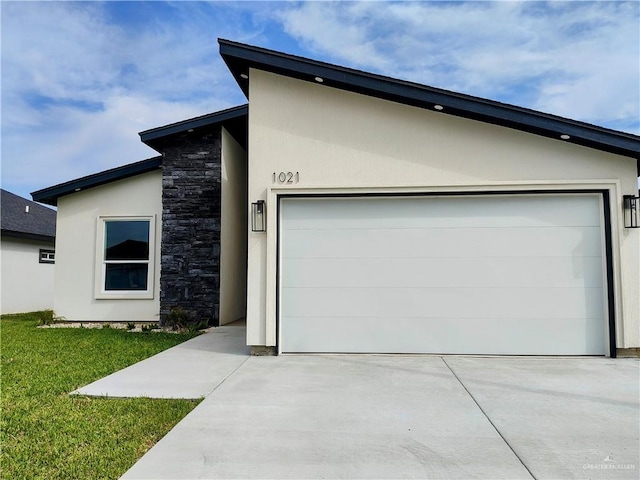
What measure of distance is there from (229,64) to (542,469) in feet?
21.5

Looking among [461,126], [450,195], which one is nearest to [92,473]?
[450,195]

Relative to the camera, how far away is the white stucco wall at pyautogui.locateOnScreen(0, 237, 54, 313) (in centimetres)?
1337

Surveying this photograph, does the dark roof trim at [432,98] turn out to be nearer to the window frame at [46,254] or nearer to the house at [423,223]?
the house at [423,223]

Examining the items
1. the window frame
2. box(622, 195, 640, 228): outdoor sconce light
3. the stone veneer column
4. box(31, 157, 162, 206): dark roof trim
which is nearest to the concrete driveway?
box(622, 195, 640, 228): outdoor sconce light

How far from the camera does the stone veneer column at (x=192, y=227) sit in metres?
9.55

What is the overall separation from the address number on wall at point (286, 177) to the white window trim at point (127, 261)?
510cm

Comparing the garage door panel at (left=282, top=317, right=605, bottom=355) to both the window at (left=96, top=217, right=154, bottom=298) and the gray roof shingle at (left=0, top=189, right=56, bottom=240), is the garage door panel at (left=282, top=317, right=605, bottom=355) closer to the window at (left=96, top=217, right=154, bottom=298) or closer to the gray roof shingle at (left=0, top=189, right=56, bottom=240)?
the window at (left=96, top=217, right=154, bottom=298)

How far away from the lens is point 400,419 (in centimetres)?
371

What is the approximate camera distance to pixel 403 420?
12.1 feet

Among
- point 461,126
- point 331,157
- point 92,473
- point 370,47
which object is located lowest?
point 92,473

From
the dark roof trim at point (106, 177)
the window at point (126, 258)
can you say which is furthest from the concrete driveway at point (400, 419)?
the dark roof trim at point (106, 177)

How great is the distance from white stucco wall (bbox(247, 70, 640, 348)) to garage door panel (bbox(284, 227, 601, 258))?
0.43 m

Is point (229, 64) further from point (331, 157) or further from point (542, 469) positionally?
point (542, 469)

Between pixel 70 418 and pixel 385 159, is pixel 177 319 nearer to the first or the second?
pixel 70 418
